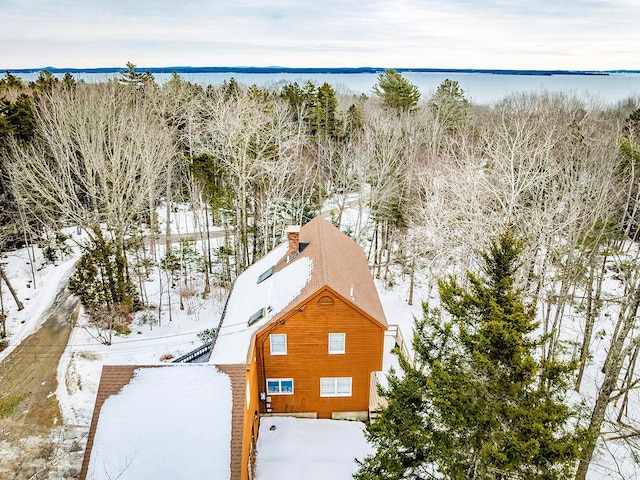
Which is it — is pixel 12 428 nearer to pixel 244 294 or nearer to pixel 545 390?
pixel 244 294

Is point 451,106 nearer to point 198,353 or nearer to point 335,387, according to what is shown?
point 335,387

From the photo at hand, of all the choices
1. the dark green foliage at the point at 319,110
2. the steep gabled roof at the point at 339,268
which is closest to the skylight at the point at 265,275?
the steep gabled roof at the point at 339,268

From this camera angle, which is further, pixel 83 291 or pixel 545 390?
pixel 83 291

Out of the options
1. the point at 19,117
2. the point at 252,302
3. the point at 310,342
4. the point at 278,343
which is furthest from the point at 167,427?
the point at 19,117

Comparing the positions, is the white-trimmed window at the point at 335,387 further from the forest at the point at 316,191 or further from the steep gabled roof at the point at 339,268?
the forest at the point at 316,191

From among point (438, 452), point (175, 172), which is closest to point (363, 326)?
point (438, 452)

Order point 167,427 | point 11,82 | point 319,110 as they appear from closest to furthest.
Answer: point 167,427, point 11,82, point 319,110
